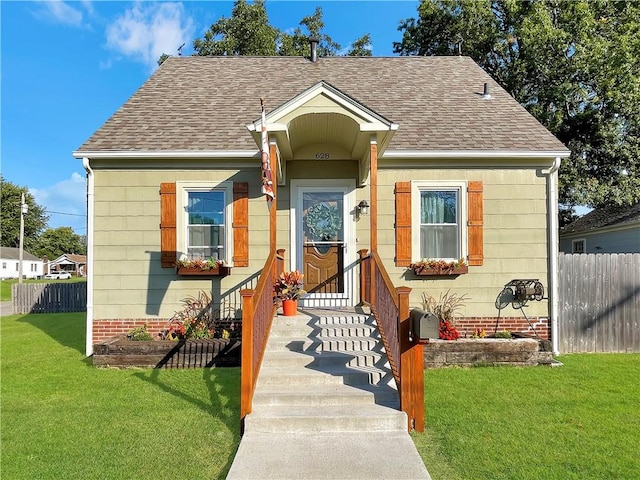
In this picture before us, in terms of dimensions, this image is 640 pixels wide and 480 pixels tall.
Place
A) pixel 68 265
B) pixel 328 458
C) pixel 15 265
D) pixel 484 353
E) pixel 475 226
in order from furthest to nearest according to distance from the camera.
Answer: pixel 68 265, pixel 15 265, pixel 475 226, pixel 484 353, pixel 328 458

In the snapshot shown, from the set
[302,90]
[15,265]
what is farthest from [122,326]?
[15,265]

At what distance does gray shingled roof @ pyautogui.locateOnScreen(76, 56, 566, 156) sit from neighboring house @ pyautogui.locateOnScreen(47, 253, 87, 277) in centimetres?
5957

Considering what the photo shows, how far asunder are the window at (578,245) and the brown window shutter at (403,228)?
37.5 feet

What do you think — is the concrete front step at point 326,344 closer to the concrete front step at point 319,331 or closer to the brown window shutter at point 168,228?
the concrete front step at point 319,331

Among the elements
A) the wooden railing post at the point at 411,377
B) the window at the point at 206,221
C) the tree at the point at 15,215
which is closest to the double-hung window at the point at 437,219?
the wooden railing post at the point at 411,377

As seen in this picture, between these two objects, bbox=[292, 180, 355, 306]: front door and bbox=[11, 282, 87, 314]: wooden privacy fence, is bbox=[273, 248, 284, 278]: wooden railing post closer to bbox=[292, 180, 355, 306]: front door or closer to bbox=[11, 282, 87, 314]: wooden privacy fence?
bbox=[292, 180, 355, 306]: front door

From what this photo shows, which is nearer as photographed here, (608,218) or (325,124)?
(325,124)

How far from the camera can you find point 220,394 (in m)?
4.40

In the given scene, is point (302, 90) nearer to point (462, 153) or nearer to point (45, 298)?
point (462, 153)

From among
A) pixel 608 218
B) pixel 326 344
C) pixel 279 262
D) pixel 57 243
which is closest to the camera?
pixel 326 344

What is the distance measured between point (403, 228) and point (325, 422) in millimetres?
3805

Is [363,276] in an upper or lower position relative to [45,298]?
upper

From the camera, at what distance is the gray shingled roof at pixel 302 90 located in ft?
21.5

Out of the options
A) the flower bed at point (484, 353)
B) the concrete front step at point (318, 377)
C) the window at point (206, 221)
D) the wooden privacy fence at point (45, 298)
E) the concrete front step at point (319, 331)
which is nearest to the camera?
the concrete front step at point (318, 377)
